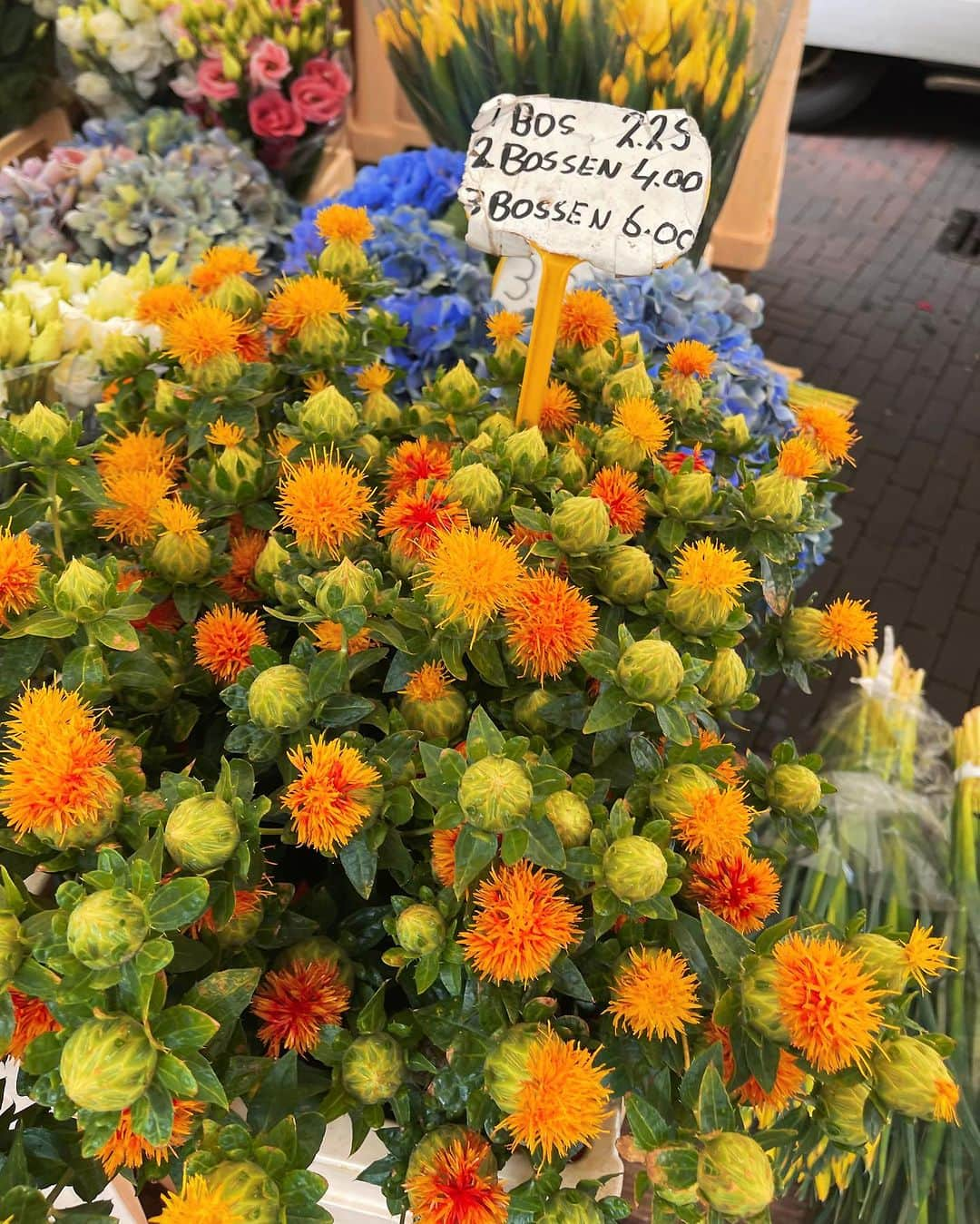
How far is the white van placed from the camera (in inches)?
131

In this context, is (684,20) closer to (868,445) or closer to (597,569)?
(597,569)

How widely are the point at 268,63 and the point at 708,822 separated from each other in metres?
1.42

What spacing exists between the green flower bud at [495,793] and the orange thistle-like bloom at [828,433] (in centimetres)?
41

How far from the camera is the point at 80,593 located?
0.51 meters

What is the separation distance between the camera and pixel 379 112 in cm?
189

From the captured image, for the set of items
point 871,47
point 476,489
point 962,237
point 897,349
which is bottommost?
point 897,349

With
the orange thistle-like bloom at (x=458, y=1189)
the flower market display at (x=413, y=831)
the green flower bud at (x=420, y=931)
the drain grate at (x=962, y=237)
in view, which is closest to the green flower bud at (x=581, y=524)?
the flower market display at (x=413, y=831)

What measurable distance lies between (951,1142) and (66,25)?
6.19ft

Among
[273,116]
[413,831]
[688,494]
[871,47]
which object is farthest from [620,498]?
[871,47]

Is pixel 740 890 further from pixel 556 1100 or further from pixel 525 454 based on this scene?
pixel 525 454

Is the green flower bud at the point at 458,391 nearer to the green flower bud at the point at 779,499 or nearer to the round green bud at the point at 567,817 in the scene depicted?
the green flower bud at the point at 779,499

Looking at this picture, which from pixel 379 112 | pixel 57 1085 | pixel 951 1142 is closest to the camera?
pixel 57 1085

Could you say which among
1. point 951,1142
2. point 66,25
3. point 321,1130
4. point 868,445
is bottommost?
point 868,445

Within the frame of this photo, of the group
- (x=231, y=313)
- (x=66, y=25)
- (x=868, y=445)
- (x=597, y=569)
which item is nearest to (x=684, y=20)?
(x=231, y=313)
